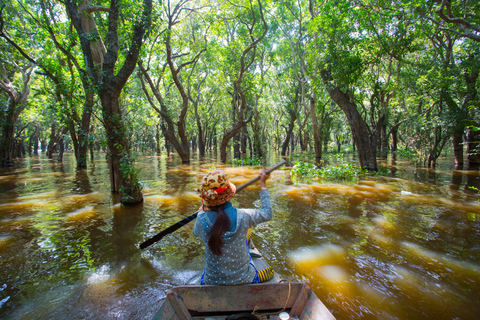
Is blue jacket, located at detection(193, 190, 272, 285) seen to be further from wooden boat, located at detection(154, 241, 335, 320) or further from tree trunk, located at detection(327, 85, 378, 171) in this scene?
tree trunk, located at detection(327, 85, 378, 171)

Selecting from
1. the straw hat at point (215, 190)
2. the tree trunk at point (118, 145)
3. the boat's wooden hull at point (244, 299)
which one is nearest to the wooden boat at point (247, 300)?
the boat's wooden hull at point (244, 299)

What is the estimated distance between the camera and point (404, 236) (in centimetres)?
428

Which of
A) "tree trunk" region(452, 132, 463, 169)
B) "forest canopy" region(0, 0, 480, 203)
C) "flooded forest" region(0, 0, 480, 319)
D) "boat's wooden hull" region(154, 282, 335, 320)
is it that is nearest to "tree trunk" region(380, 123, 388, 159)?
"forest canopy" region(0, 0, 480, 203)

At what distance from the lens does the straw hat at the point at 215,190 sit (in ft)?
6.56

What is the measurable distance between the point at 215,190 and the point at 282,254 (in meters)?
2.23

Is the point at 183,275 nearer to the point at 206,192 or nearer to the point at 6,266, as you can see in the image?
the point at 206,192

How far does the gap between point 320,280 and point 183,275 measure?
1.72 metres

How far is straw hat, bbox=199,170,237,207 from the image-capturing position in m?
2.00

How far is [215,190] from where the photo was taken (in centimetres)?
204

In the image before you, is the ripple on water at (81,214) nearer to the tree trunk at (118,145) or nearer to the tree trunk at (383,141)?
the tree trunk at (118,145)

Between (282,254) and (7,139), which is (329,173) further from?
(7,139)

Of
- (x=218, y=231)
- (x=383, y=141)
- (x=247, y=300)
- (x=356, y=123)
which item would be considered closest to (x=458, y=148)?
(x=383, y=141)

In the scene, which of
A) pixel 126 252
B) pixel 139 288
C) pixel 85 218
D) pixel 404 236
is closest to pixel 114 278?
pixel 139 288

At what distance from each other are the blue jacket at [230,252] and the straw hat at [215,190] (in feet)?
0.31
